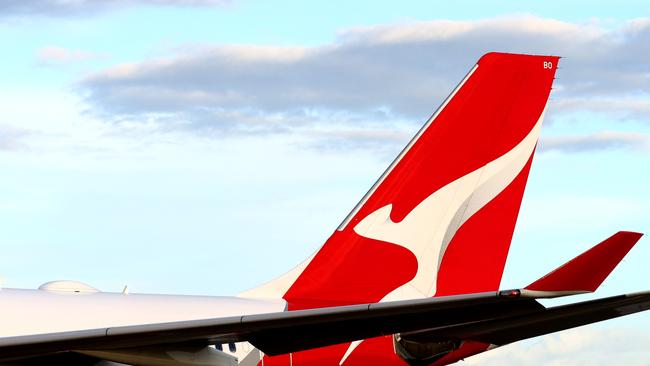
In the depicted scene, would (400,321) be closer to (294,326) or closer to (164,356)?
(294,326)

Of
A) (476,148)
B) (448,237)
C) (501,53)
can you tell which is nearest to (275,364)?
(448,237)

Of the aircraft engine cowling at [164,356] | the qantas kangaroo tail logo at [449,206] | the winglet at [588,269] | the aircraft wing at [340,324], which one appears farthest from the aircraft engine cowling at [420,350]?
the winglet at [588,269]

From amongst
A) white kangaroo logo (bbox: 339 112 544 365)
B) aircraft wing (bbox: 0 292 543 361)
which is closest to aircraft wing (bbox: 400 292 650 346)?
aircraft wing (bbox: 0 292 543 361)

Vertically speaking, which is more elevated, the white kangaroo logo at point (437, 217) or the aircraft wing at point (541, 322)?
the white kangaroo logo at point (437, 217)

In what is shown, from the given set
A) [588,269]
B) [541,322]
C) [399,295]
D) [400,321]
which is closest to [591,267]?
[588,269]

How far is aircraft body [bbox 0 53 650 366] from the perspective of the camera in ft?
41.5

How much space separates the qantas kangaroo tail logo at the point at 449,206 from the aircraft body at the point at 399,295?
0.02m

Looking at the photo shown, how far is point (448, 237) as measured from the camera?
1898 cm

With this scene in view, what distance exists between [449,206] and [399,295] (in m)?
1.86

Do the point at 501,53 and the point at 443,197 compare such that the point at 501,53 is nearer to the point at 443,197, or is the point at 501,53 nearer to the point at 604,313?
the point at 443,197

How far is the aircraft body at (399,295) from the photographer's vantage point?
41.5 ft

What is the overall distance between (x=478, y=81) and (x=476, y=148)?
1.26 metres

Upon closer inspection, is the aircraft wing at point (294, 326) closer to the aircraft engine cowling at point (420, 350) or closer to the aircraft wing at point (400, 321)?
the aircraft wing at point (400, 321)

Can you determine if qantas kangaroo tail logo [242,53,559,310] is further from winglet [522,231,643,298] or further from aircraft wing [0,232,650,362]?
winglet [522,231,643,298]
